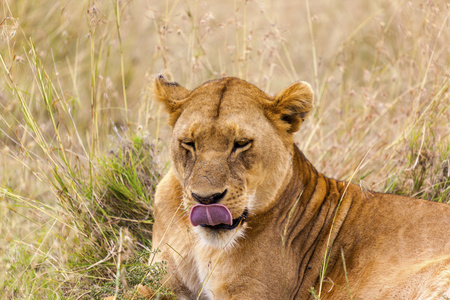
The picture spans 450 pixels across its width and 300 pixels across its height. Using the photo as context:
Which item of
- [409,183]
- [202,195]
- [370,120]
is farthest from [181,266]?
[370,120]

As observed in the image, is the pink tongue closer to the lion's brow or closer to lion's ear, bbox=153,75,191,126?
the lion's brow

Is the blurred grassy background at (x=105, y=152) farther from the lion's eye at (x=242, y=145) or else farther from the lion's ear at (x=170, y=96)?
the lion's eye at (x=242, y=145)

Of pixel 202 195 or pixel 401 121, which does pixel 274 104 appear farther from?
pixel 401 121

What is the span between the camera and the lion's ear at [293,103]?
3609 millimetres

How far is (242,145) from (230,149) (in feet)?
0.28

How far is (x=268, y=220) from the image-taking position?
3.59m

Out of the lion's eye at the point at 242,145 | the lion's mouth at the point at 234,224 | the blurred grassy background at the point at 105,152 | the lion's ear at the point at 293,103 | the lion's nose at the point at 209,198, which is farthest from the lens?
the blurred grassy background at the point at 105,152

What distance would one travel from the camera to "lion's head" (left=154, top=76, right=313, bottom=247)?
3.25 metres

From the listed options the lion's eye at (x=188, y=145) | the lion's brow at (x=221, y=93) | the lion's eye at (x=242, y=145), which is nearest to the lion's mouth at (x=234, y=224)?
the lion's eye at (x=242, y=145)

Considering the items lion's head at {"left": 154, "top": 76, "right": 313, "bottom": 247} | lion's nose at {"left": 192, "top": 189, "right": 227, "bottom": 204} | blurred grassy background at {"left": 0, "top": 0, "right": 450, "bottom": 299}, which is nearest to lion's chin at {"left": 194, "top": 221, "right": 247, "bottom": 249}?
lion's head at {"left": 154, "top": 76, "right": 313, "bottom": 247}

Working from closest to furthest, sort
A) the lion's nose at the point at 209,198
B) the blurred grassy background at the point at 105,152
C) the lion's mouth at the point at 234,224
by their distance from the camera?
the lion's nose at the point at 209,198, the lion's mouth at the point at 234,224, the blurred grassy background at the point at 105,152

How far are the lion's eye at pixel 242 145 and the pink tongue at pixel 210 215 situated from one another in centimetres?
40

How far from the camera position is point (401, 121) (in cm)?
633

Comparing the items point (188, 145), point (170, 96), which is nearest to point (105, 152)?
point (170, 96)
